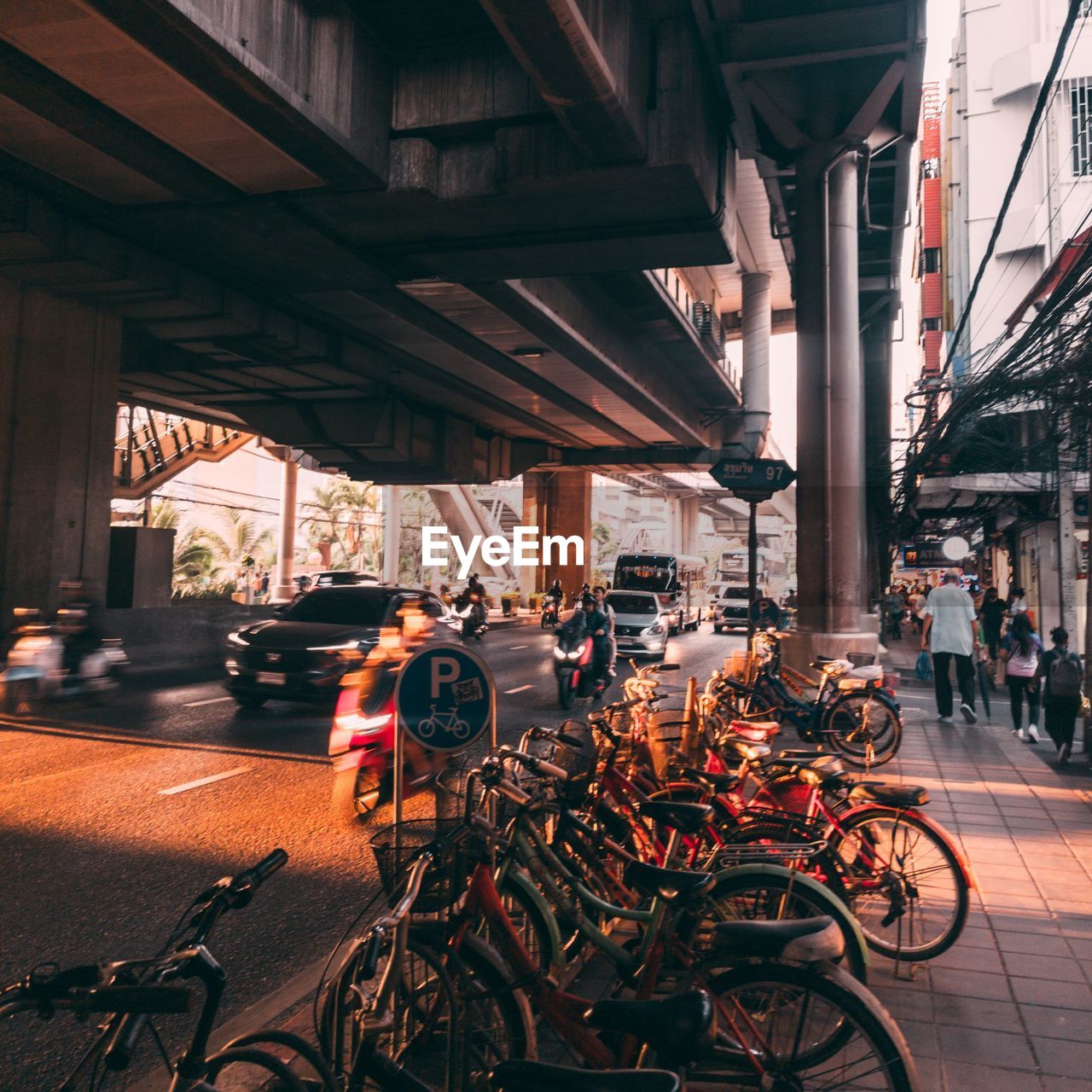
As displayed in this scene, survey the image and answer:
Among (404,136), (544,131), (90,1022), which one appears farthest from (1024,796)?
(404,136)

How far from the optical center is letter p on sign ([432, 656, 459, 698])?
483cm

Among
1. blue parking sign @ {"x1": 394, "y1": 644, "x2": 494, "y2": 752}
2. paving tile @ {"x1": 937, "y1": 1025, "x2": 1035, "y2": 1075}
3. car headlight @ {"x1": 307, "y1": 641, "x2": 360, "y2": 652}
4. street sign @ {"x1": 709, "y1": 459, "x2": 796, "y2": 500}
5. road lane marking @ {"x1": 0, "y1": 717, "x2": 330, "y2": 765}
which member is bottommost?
road lane marking @ {"x1": 0, "y1": 717, "x2": 330, "y2": 765}

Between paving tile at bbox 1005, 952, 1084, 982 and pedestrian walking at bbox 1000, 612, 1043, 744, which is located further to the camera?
pedestrian walking at bbox 1000, 612, 1043, 744

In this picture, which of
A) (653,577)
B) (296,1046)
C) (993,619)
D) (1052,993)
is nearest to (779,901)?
(1052,993)

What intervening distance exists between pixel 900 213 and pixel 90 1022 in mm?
22444

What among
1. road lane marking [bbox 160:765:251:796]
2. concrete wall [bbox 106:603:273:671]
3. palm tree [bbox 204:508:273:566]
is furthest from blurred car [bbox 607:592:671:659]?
palm tree [bbox 204:508:273:566]

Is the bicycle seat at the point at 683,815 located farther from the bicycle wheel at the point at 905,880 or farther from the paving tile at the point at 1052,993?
the paving tile at the point at 1052,993

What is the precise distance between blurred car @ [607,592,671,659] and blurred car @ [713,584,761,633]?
12757mm

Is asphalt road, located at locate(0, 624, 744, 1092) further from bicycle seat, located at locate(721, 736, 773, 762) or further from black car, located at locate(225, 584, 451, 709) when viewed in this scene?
bicycle seat, located at locate(721, 736, 773, 762)

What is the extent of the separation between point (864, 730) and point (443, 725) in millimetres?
7133

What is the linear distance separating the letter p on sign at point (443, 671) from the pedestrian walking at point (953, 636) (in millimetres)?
9358

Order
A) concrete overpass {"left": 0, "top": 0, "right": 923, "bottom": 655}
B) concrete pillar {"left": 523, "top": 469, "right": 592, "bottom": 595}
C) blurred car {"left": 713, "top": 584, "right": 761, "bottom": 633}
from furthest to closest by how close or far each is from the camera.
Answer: concrete pillar {"left": 523, "top": 469, "right": 592, "bottom": 595} → blurred car {"left": 713, "top": 584, "right": 761, "bottom": 633} → concrete overpass {"left": 0, "top": 0, "right": 923, "bottom": 655}

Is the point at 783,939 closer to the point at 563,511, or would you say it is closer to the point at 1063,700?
the point at 1063,700

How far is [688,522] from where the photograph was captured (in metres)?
73.4
